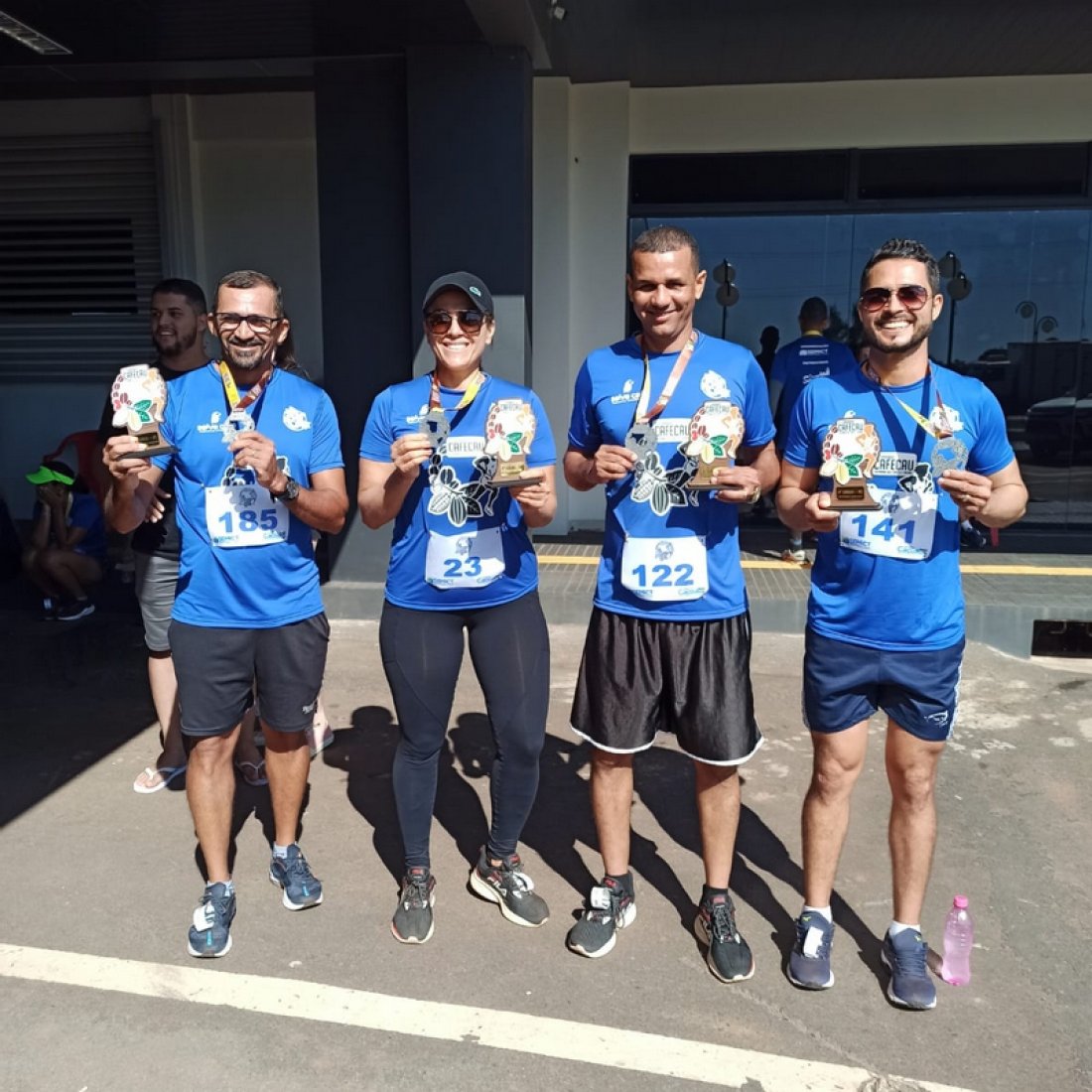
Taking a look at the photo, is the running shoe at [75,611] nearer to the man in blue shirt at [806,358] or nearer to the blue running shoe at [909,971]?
the man in blue shirt at [806,358]

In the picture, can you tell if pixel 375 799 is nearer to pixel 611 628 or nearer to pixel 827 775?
pixel 611 628

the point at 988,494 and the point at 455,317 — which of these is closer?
the point at 988,494

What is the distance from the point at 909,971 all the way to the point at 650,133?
743 cm

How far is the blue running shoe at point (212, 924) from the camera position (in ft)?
9.43

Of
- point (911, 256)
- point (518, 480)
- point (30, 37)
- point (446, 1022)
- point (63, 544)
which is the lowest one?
point (446, 1022)

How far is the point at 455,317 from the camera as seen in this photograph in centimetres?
278

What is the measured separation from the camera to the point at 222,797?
296cm

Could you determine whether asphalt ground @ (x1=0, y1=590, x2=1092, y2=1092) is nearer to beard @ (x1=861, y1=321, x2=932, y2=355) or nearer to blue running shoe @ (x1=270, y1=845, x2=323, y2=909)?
blue running shoe @ (x1=270, y1=845, x2=323, y2=909)

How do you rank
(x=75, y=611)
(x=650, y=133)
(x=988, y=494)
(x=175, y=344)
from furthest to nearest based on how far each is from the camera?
(x=650, y=133) → (x=75, y=611) → (x=175, y=344) → (x=988, y=494)

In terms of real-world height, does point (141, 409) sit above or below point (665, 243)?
below

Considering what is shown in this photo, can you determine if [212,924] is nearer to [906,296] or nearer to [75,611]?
[906,296]

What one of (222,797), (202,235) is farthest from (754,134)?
(222,797)

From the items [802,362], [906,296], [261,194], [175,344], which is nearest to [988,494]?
[906,296]

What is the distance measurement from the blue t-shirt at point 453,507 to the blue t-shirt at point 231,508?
25 cm
